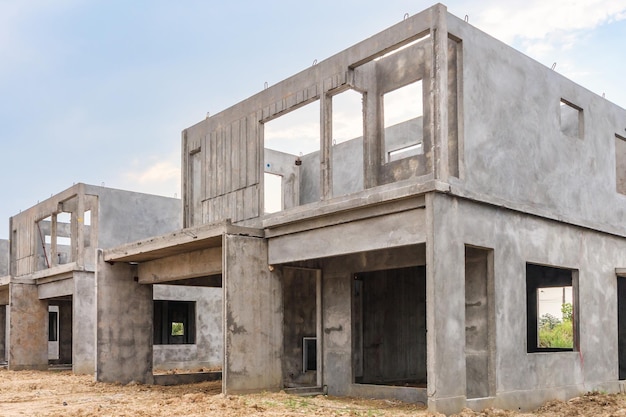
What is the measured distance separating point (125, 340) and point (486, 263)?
31.7 ft

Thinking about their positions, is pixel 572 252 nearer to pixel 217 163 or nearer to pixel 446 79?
pixel 446 79

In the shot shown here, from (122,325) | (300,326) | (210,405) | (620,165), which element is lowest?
(210,405)

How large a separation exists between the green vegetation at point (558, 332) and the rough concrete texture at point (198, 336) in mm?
14523

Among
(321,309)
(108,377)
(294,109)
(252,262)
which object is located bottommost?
(108,377)

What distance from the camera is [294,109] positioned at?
50.2ft

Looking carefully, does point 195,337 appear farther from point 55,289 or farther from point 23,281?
point 23,281

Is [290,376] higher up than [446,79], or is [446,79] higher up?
[446,79]

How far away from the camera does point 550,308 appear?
1567 inches

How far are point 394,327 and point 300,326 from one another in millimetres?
3303

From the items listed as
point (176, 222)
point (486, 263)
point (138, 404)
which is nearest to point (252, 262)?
point (138, 404)

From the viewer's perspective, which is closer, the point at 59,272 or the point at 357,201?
the point at 357,201

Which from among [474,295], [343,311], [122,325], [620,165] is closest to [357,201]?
[474,295]

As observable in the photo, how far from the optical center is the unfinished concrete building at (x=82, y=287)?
74.9ft

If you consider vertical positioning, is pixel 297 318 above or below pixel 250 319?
below
